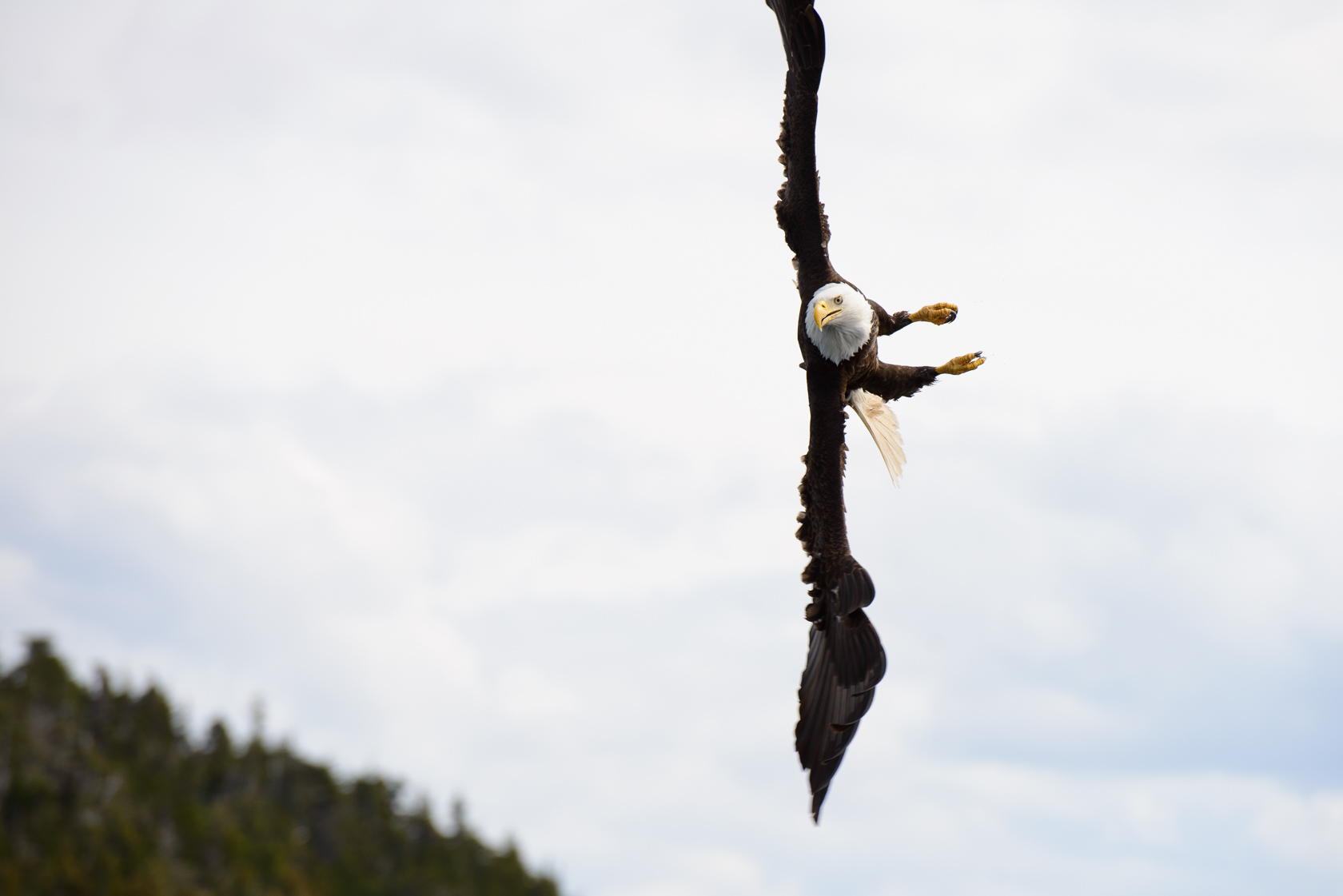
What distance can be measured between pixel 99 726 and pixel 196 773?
677 centimetres

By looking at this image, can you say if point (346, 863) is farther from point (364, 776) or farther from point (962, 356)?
point (962, 356)

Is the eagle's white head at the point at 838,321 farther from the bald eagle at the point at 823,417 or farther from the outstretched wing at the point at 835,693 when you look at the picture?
the outstretched wing at the point at 835,693

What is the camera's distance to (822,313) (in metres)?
10.9

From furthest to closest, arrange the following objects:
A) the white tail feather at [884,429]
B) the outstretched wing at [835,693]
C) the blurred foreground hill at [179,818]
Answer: the blurred foreground hill at [179,818], the white tail feather at [884,429], the outstretched wing at [835,693]

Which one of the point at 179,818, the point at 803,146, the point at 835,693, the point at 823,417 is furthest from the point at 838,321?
the point at 179,818

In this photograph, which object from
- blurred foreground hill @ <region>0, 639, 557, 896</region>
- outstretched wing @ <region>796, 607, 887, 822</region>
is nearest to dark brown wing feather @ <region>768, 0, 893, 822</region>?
outstretched wing @ <region>796, 607, 887, 822</region>

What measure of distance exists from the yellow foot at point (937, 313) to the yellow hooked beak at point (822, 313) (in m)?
1.55

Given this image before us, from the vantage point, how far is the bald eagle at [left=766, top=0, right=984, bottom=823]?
10.8 meters

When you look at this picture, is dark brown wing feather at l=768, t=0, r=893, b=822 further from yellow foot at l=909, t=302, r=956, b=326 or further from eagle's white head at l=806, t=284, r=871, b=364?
yellow foot at l=909, t=302, r=956, b=326

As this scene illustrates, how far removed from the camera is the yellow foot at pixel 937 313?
12203 mm

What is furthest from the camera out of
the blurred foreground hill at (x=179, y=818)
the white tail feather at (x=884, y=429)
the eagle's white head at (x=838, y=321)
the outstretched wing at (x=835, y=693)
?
the blurred foreground hill at (x=179, y=818)

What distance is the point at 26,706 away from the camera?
84938 mm

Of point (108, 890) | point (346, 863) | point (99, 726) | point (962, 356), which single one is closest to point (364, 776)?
point (346, 863)

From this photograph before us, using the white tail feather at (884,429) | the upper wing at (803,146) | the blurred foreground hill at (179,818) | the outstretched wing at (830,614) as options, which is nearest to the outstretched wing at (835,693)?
the outstretched wing at (830,614)
